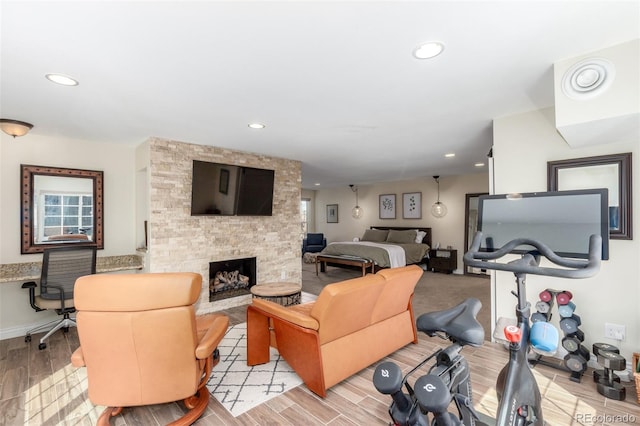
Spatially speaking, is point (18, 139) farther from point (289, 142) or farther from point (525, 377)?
point (525, 377)

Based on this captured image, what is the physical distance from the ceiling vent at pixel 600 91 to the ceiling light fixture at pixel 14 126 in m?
4.82

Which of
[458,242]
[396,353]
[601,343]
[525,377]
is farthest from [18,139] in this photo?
[458,242]

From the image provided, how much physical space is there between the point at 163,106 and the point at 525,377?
3.26 metres

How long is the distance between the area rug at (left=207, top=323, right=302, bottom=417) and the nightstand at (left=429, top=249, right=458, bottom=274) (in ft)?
17.7

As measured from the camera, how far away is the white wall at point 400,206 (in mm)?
7340

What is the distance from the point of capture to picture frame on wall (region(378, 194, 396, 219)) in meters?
8.64

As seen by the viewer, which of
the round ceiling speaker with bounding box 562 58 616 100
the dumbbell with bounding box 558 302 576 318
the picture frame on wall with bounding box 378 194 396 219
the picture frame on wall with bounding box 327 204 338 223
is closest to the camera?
the round ceiling speaker with bounding box 562 58 616 100

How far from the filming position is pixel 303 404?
215cm

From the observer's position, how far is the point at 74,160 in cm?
390

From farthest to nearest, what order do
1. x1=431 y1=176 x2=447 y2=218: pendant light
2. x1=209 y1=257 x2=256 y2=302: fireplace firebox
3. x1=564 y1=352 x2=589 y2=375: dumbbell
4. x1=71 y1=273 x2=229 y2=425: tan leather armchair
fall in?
x1=431 y1=176 x2=447 y2=218: pendant light, x1=209 y1=257 x2=256 y2=302: fireplace firebox, x1=564 y1=352 x2=589 y2=375: dumbbell, x1=71 y1=273 x2=229 y2=425: tan leather armchair

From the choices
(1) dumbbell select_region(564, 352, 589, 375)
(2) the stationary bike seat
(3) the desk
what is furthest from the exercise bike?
(3) the desk

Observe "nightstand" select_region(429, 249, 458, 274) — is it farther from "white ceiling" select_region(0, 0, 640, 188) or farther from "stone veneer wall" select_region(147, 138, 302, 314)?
"white ceiling" select_region(0, 0, 640, 188)

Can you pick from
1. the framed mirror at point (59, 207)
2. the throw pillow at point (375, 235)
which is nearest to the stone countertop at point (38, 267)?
the framed mirror at point (59, 207)

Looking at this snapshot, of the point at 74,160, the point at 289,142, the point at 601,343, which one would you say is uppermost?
the point at 289,142
